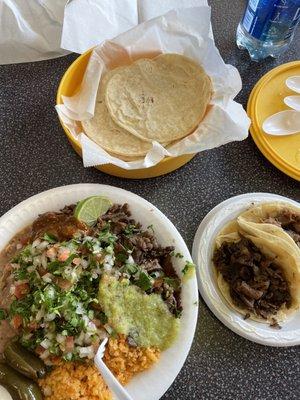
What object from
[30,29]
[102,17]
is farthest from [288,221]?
[30,29]

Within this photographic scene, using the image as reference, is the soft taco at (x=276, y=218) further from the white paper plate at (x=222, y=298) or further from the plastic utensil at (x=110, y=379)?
the plastic utensil at (x=110, y=379)

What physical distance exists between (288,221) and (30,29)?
0.90m

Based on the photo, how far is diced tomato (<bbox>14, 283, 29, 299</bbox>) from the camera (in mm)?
941

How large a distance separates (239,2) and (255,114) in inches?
19.7

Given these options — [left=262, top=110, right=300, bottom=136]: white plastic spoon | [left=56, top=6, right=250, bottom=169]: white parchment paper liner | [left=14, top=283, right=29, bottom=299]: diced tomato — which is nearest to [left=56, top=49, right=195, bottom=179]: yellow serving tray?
[left=56, top=6, right=250, bottom=169]: white parchment paper liner

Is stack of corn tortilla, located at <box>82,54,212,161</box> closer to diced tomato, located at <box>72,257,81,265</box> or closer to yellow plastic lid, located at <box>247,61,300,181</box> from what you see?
yellow plastic lid, located at <box>247,61,300,181</box>

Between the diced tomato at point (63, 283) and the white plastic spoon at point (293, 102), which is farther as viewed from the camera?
the white plastic spoon at point (293, 102)

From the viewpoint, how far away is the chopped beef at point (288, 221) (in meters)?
1.07

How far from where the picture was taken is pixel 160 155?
1099 mm

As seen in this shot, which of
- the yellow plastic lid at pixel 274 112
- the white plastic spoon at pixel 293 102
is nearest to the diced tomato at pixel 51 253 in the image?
the yellow plastic lid at pixel 274 112

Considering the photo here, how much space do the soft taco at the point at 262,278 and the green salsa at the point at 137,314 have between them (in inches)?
6.7

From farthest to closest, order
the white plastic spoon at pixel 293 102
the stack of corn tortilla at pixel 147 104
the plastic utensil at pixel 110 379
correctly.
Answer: the white plastic spoon at pixel 293 102
the stack of corn tortilla at pixel 147 104
the plastic utensil at pixel 110 379

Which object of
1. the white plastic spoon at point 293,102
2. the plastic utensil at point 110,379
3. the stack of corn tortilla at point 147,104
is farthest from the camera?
the white plastic spoon at point 293,102

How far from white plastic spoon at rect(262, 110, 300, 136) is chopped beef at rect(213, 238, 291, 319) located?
0.38 m
